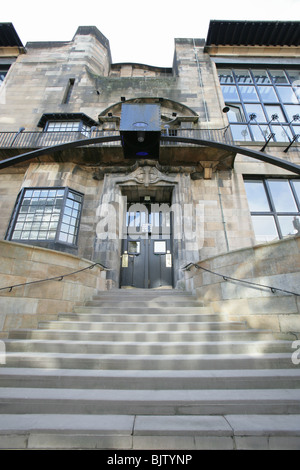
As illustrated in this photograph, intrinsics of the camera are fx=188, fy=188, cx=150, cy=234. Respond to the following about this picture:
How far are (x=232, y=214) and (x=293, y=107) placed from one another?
8.71m

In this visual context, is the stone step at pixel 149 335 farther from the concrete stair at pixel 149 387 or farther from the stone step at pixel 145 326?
the stone step at pixel 145 326

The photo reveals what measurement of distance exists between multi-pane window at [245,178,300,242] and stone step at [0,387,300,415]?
693cm

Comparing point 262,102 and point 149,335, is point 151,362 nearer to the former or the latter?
point 149,335

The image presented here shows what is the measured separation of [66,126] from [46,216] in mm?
5510

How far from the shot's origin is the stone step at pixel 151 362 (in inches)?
111

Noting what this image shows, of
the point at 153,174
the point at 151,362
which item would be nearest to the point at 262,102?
the point at 153,174

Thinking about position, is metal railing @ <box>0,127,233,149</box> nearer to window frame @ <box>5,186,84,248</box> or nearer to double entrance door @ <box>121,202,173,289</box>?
window frame @ <box>5,186,84,248</box>

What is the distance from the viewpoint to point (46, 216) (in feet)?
25.9

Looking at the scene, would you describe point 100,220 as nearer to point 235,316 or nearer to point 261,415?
point 235,316

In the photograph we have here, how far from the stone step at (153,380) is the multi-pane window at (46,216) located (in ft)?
18.2

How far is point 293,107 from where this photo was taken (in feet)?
36.6

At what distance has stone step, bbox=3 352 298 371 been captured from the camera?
2.82 metres

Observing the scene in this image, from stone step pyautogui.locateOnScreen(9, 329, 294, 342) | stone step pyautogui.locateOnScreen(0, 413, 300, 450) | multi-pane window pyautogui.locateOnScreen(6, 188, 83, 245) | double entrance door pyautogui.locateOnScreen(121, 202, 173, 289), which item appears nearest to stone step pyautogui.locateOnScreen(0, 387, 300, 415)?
stone step pyautogui.locateOnScreen(0, 413, 300, 450)

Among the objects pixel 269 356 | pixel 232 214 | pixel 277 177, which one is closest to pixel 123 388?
pixel 269 356
